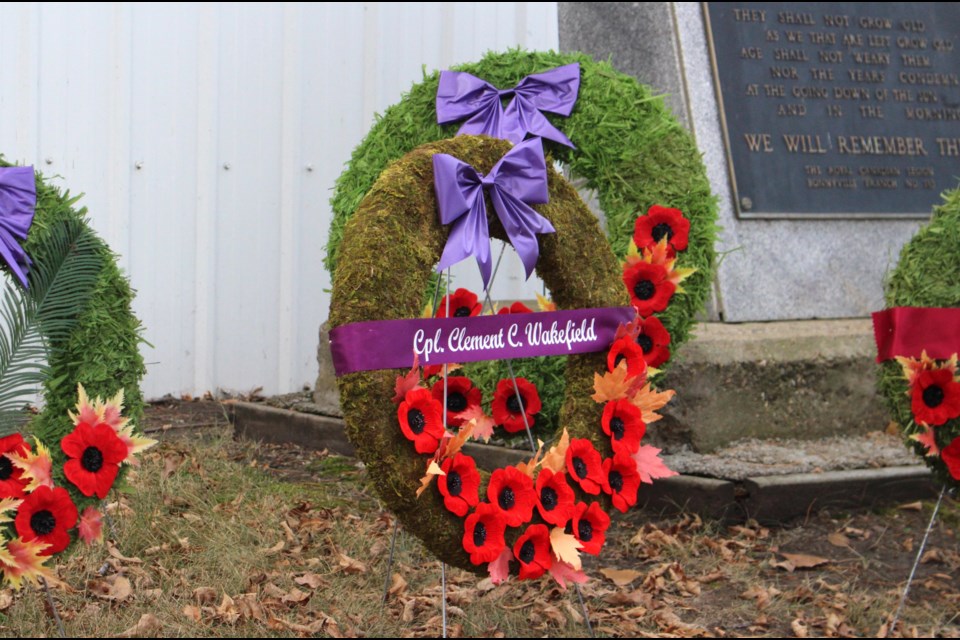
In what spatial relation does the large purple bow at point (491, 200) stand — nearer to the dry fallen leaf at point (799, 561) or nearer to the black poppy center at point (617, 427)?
the black poppy center at point (617, 427)

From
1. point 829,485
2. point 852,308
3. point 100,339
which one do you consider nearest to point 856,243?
point 852,308

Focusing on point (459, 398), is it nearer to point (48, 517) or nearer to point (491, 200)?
point (491, 200)

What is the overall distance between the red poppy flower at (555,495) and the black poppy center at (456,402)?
758 mm

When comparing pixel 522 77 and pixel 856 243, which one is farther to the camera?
pixel 856 243

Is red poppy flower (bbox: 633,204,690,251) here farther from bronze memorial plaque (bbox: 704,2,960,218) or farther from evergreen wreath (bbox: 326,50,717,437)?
bronze memorial plaque (bbox: 704,2,960,218)

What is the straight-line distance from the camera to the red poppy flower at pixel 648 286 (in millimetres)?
3988

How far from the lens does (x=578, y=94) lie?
4.25m

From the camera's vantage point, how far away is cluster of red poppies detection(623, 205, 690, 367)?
155 inches

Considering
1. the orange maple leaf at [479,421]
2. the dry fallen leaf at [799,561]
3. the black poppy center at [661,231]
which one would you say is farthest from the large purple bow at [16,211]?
the dry fallen leaf at [799,561]

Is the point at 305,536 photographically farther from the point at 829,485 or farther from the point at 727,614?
the point at 829,485

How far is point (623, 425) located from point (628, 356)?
0.20m

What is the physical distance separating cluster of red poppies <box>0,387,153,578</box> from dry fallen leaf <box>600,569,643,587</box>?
5.38 feet

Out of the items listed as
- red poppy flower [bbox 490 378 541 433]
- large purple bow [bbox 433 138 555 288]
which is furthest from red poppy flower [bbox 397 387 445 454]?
red poppy flower [bbox 490 378 541 433]

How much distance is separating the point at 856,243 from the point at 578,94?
1.93 metres
